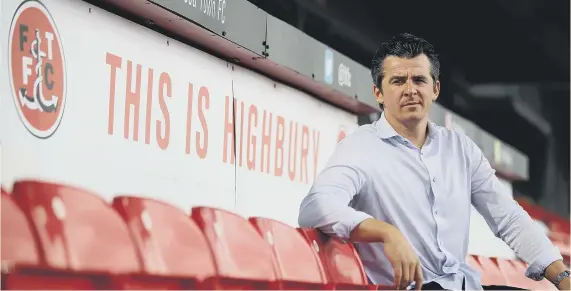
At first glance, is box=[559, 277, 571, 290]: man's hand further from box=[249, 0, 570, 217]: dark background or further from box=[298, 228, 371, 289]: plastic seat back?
box=[249, 0, 570, 217]: dark background

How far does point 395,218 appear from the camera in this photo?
88.7 inches

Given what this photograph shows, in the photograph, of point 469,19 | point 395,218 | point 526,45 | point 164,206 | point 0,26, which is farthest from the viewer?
point 526,45

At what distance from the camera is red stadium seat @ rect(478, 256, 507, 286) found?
13.2ft

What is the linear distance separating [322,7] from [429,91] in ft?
13.9

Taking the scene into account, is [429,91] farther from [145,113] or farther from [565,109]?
[565,109]

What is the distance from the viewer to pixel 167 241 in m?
1.97

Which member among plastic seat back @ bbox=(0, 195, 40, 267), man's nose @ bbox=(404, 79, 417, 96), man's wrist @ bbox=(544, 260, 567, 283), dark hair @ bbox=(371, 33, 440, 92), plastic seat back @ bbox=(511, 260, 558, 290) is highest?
dark hair @ bbox=(371, 33, 440, 92)

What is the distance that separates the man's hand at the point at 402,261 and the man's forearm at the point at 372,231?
23 millimetres

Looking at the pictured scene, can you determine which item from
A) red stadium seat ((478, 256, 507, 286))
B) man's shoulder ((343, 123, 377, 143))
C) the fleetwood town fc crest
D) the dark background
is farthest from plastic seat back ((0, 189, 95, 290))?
the dark background

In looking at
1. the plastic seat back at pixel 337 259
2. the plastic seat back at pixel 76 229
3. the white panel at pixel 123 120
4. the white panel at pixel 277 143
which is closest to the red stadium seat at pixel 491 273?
the white panel at pixel 277 143

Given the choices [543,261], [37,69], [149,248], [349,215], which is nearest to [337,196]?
[349,215]

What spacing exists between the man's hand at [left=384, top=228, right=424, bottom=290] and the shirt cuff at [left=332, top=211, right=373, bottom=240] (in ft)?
0.36

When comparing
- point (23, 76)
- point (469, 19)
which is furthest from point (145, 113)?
point (469, 19)

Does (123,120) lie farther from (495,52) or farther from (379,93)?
(495,52)
